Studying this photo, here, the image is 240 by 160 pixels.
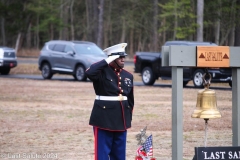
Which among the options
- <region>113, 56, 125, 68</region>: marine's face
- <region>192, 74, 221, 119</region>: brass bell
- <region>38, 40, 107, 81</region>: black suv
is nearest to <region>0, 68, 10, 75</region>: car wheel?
<region>38, 40, 107, 81</region>: black suv

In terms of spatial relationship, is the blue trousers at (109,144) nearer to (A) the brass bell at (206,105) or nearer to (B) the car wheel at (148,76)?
(A) the brass bell at (206,105)

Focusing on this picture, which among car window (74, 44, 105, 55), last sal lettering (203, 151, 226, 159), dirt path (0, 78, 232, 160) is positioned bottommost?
dirt path (0, 78, 232, 160)

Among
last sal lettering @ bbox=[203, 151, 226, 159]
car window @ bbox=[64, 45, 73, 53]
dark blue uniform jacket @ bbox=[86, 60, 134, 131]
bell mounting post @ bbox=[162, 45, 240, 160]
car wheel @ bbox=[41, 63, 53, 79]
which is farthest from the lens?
car wheel @ bbox=[41, 63, 53, 79]

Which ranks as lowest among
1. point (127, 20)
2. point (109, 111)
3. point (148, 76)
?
point (148, 76)

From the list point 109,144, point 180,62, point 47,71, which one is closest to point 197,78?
point 47,71

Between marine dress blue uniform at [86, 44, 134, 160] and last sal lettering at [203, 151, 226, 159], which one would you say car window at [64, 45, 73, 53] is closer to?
marine dress blue uniform at [86, 44, 134, 160]

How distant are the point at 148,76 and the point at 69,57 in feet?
16.6

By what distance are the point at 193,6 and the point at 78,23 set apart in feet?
128

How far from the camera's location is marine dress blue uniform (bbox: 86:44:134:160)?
8.13 meters

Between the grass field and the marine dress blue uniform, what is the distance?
268cm

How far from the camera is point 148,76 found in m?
28.2

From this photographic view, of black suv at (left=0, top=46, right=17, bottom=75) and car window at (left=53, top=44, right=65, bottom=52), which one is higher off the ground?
car window at (left=53, top=44, right=65, bottom=52)

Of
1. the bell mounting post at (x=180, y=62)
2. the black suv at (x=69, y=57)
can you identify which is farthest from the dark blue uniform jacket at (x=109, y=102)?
the black suv at (x=69, y=57)

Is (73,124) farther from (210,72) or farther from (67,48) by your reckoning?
(67,48)
